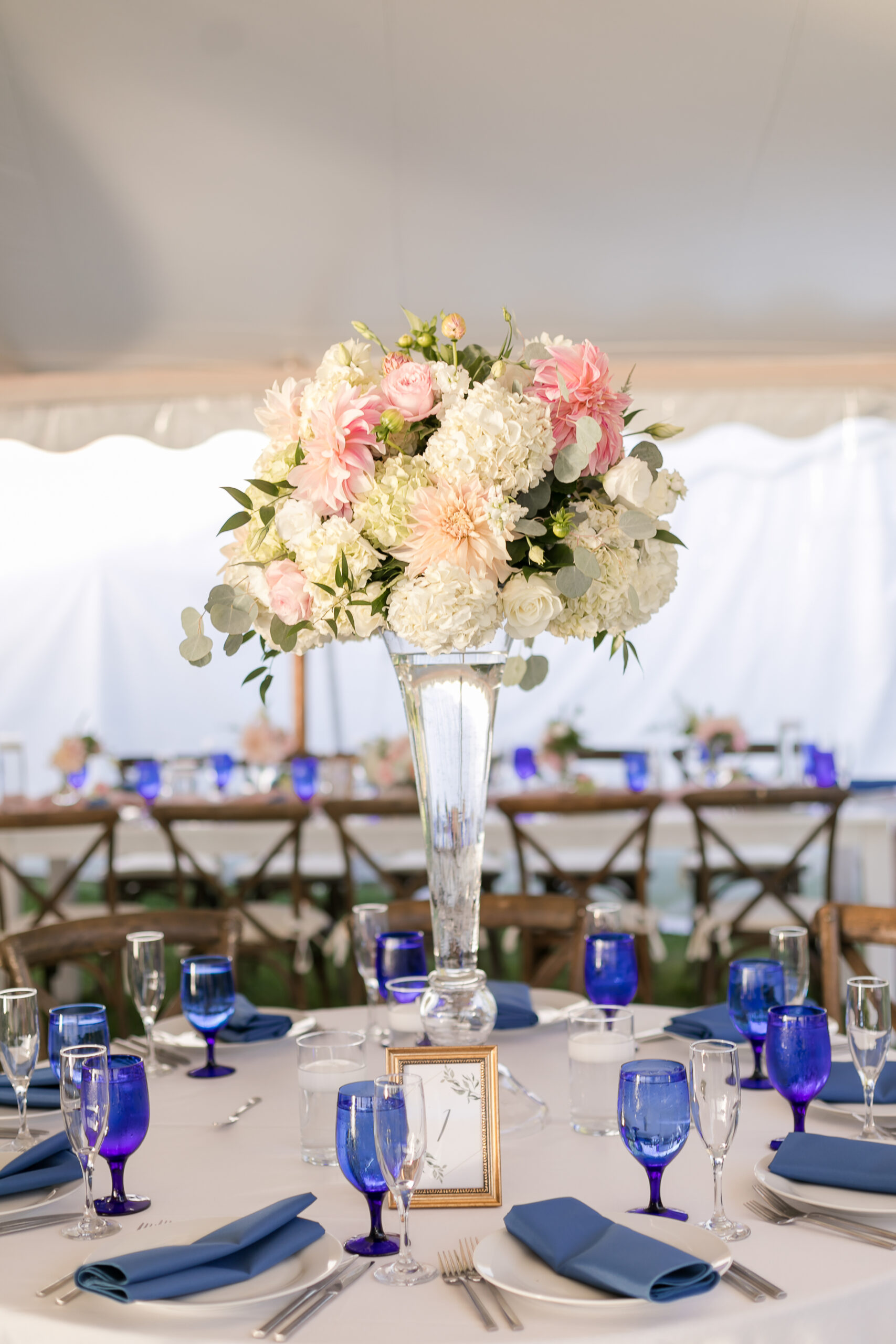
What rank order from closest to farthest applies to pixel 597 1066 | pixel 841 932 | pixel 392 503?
pixel 392 503
pixel 597 1066
pixel 841 932

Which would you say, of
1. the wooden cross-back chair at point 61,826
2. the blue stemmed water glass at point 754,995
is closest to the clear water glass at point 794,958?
the blue stemmed water glass at point 754,995

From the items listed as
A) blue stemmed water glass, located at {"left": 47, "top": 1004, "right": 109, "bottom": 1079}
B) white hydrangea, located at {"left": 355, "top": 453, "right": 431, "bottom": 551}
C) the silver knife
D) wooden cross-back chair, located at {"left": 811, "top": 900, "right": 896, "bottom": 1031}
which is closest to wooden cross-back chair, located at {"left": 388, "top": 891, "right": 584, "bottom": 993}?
wooden cross-back chair, located at {"left": 811, "top": 900, "right": 896, "bottom": 1031}

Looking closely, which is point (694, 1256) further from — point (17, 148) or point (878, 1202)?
point (17, 148)

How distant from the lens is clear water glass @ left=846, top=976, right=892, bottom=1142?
1505mm

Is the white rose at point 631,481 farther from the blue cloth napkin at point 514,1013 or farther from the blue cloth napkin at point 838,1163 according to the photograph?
the blue cloth napkin at point 514,1013

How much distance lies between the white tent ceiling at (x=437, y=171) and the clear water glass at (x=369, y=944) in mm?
3027

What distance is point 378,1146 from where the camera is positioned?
1147 millimetres

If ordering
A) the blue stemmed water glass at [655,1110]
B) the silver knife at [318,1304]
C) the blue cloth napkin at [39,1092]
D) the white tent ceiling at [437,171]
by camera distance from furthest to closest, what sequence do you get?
the white tent ceiling at [437,171] → the blue cloth napkin at [39,1092] → the blue stemmed water glass at [655,1110] → the silver knife at [318,1304]

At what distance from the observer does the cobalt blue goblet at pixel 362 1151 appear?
46.1 inches

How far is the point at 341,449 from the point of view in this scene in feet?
4.80

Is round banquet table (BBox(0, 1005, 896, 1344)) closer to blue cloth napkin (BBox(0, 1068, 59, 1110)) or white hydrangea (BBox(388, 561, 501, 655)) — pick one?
blue cloth napkin (BBox(0, 1068, 59, 1110))

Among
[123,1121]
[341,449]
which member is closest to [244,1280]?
[123,1121]

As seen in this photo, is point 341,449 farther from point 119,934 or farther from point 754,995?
point 119,934

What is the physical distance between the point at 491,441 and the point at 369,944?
98 cm
